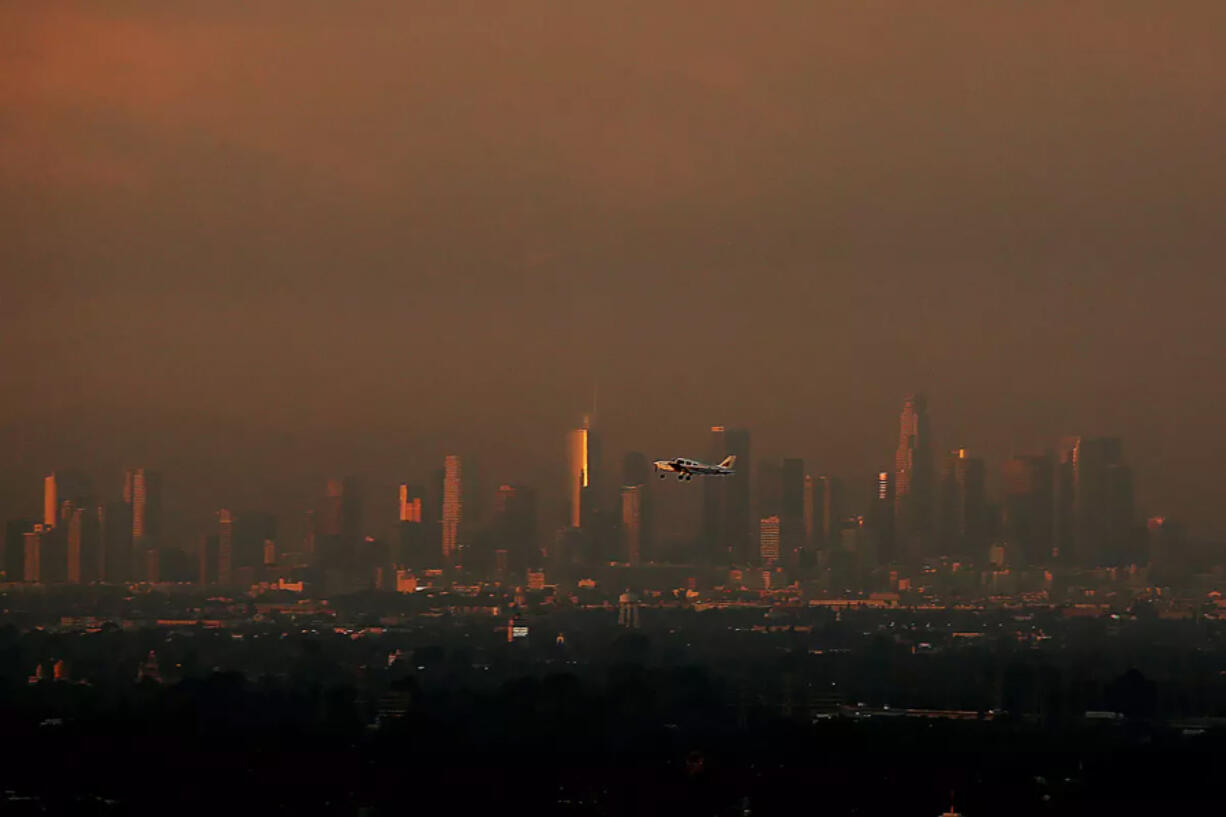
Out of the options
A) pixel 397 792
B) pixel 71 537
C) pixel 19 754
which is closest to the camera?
pixel 397 792

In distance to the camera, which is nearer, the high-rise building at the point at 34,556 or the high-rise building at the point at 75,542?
the high-rise building at the point at 34,556

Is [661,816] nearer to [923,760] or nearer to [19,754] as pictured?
[923,760]

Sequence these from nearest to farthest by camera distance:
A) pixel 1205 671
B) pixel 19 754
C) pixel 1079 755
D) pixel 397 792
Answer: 1. pixel 397 792
2. pixel 19 754
3. pixel 1079 755
4. pixel 1205 671

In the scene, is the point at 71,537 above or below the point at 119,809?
above

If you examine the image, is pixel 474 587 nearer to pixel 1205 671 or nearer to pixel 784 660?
pixel 784 660

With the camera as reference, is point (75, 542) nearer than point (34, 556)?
No

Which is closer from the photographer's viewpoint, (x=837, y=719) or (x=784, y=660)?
(x=837, y=719)

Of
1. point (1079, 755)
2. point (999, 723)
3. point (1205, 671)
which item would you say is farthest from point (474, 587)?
point (1079, 755)

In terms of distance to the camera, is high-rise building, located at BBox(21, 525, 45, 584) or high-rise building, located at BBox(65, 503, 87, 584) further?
high-rise building, located at BBox(65, 503, 87, 584)

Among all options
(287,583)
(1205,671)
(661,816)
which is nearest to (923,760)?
(661,816)
